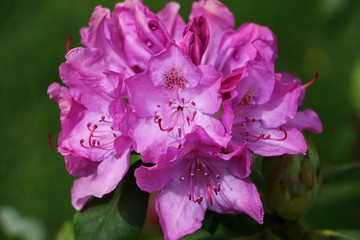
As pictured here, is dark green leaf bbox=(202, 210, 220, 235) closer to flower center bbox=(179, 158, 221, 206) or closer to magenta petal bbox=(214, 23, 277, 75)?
flower center bbox=(179, 158, 221, 206)

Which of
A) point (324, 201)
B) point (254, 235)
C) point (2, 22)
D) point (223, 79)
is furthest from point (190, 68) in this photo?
point (2, 22)

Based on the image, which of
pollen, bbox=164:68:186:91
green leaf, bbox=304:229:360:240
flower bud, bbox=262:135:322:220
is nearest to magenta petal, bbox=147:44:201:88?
pollen, bbox=164:68:186:91

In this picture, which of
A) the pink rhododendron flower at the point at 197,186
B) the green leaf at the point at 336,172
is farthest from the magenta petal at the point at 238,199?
the green leaf at the point at 336,172

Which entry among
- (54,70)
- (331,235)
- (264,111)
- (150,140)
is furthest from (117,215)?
(54,70)

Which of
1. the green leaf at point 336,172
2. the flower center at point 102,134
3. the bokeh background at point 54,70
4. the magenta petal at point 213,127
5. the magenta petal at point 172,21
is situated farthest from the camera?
the bokeh background at point 54,70

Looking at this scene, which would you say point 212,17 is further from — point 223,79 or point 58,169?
point 58,169

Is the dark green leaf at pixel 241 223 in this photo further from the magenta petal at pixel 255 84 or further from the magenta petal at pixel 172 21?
the magenta petal at pixel 172 21
